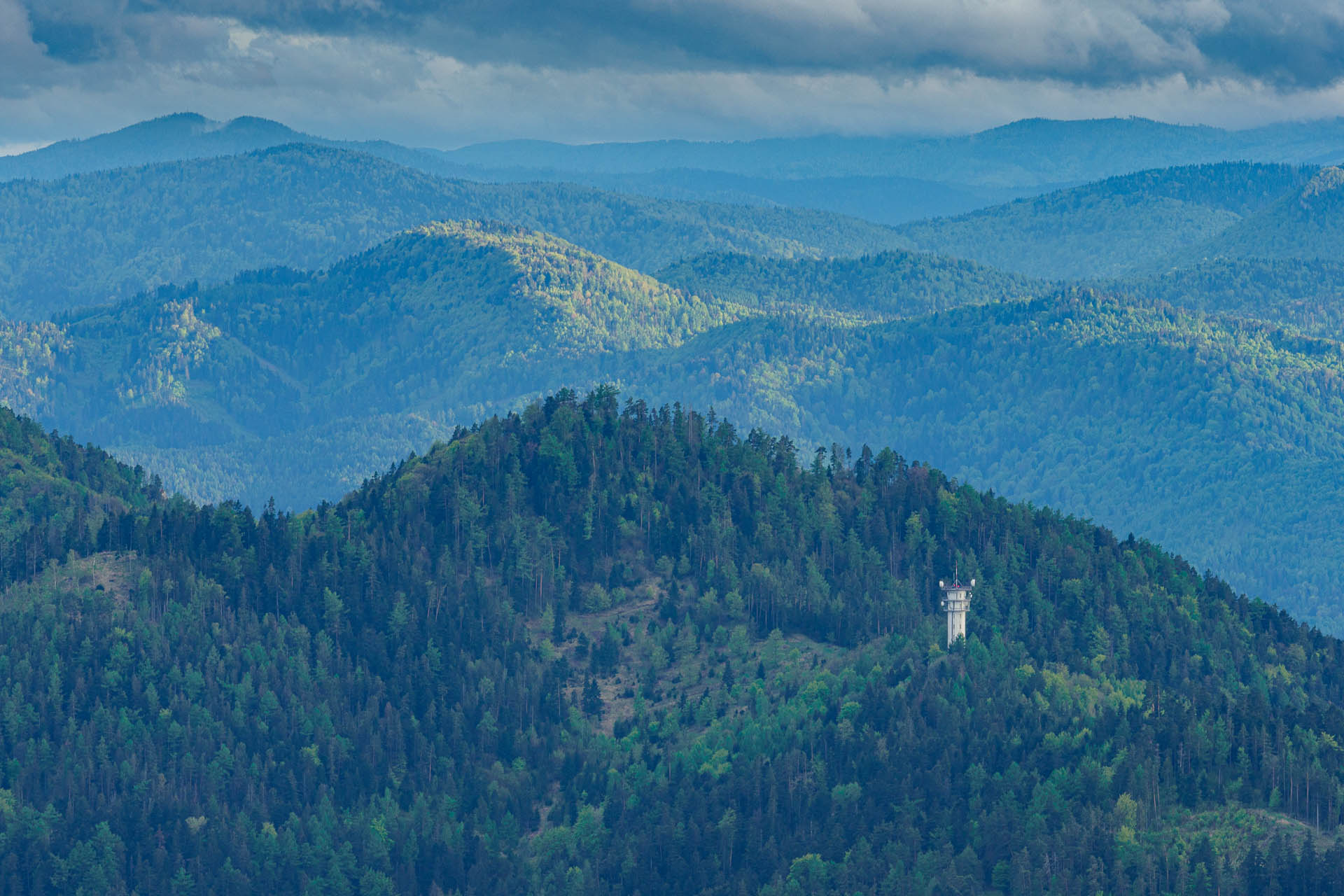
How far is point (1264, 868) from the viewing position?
19838cm

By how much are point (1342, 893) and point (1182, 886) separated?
1246cm

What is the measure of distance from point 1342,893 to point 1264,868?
7.01 meters

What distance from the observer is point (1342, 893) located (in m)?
193

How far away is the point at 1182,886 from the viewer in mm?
199125

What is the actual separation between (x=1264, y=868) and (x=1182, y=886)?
646 cm
